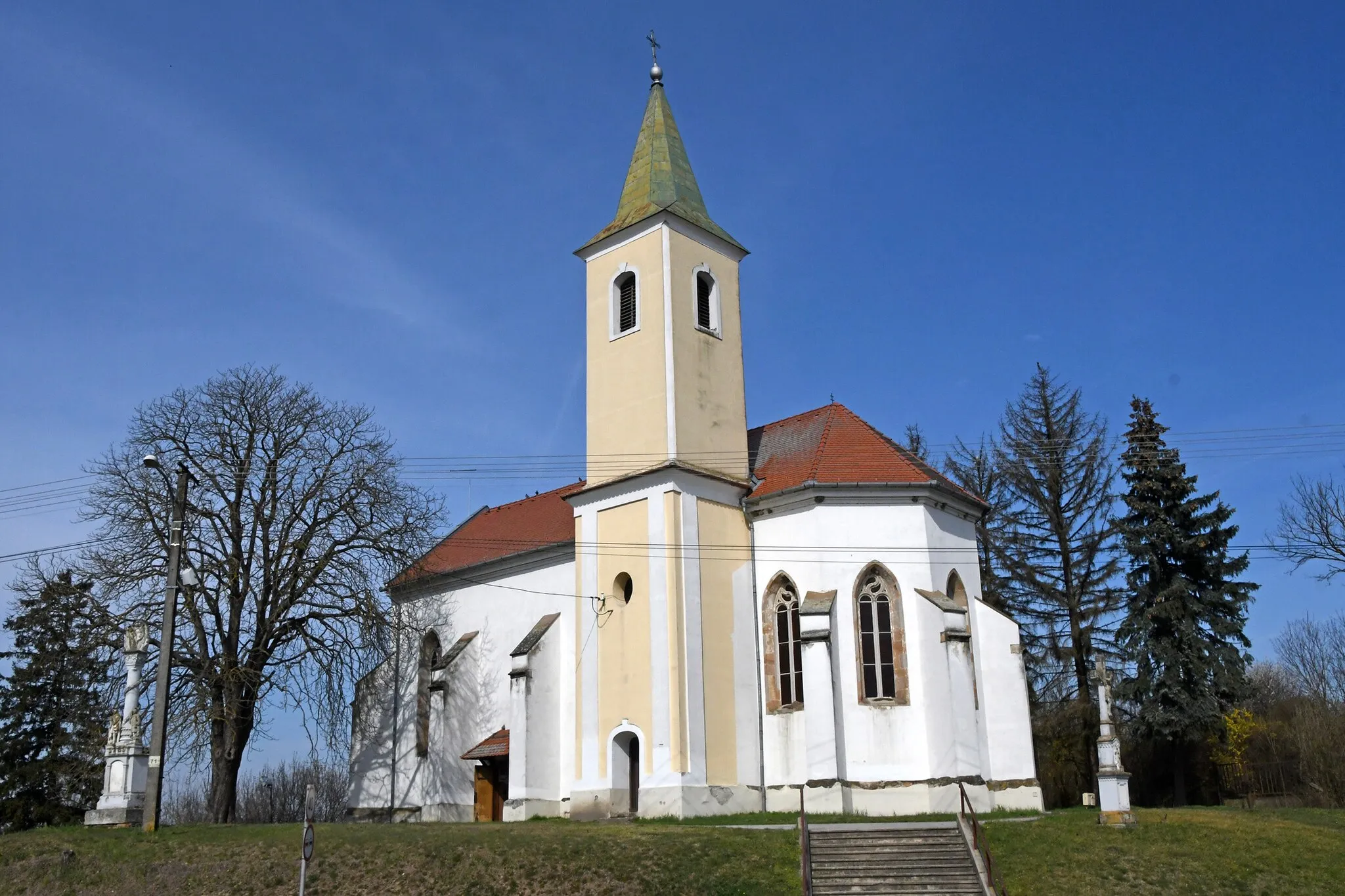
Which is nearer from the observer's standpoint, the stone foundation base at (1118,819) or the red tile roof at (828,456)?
the stone foundation base at (1118,819)

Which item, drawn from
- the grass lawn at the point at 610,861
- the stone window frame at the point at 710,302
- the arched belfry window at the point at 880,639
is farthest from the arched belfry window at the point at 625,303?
the grass lawn at the point at 610,861

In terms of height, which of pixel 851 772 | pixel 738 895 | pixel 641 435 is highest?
pixel 641 435

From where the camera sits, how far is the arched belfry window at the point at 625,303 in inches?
1126

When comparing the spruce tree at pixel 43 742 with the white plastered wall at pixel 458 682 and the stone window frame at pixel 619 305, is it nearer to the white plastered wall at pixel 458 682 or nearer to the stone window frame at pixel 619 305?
the white plastered wall at pixel 458 682

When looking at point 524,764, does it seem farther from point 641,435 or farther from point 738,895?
point 738,895

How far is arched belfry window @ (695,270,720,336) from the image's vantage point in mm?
28781

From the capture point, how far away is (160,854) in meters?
19.7

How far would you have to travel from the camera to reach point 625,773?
25469mm

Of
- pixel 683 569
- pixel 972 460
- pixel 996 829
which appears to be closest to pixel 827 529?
pixel 683 569

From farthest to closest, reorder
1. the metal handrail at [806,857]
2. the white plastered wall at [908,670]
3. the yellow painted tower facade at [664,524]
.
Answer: the yellow painted tower facade at [664,524] → the white plastered wall at [908,670] → the metal handrail at [806,857]

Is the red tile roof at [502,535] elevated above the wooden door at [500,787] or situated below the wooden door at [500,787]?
above

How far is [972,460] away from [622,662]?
16.1 m

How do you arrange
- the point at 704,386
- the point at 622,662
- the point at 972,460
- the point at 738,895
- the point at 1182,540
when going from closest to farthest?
the point at 738,895 → the point at 622,662 → the point at 704,386 → the point at 1182,540 → the point at 972,460

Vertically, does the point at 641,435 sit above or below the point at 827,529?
above
